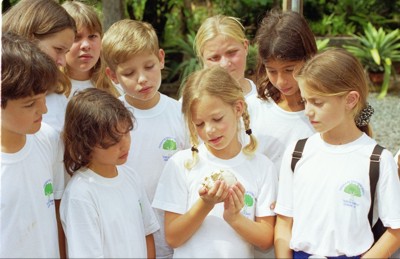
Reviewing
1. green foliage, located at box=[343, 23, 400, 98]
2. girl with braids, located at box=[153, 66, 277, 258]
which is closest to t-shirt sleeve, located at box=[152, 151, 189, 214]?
girl with braids, located at box=[153, 66, 277, 258]

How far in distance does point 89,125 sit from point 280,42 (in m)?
1.17

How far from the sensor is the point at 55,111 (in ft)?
11.0

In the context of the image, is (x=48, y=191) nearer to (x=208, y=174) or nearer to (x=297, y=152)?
(x=208, y=174)

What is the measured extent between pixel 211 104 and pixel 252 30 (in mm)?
11322

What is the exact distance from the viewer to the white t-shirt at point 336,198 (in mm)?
2916

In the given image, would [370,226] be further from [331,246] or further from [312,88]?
[312,88]

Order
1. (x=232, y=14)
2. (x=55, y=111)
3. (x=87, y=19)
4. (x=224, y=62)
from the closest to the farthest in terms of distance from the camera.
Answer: (x=55, y=111)
(x=224, y=62)
(x=87, y=19)
(x=232, y=14)

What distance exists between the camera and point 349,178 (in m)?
2.96

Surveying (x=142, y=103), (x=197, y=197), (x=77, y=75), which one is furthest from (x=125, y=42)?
(x=197, y=197)

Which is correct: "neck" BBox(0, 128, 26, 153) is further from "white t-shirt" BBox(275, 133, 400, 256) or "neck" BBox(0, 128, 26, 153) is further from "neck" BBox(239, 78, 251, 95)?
"neck" BBox(239, 78, 251, 95)

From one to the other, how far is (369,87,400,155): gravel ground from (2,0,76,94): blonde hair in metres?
7.16

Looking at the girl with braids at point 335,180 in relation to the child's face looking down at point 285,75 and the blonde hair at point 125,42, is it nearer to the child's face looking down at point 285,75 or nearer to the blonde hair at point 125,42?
the child's face looking down at point 285,75

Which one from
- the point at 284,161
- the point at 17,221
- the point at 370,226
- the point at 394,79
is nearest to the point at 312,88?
the point at 284,161

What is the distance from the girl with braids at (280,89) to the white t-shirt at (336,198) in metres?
0.36
